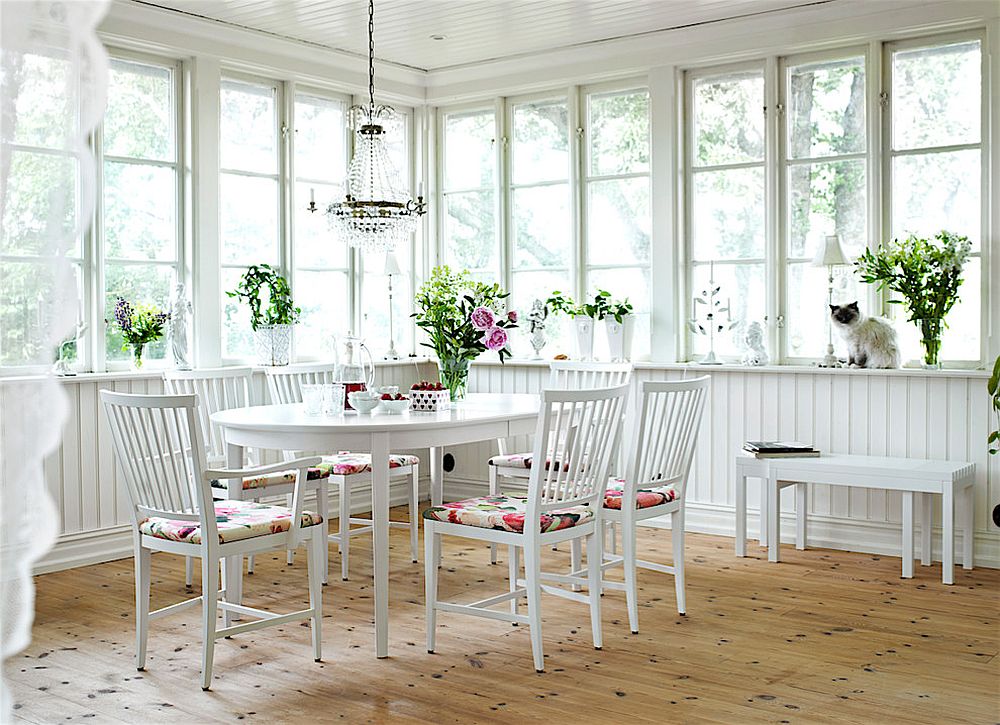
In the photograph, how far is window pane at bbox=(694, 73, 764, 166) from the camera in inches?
215

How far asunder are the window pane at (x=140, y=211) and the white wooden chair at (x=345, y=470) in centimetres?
90

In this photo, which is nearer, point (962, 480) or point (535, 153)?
point (962, 480)

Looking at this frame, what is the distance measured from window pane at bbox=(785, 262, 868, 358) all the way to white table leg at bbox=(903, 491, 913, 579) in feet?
3.11

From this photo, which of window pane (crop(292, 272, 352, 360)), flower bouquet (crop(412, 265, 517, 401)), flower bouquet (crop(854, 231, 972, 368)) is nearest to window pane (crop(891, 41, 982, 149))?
flower bouquet (crop(854, 231, 972, 368))

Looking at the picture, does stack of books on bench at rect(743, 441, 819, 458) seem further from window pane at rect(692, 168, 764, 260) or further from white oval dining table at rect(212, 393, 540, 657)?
white oval dining table at rect(212, 393, 540, 657)

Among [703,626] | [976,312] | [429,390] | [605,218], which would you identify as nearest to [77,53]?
[429,390]

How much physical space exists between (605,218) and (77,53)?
4922 millimetres

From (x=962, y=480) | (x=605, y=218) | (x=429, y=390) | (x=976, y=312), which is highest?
(x=605, y=218)

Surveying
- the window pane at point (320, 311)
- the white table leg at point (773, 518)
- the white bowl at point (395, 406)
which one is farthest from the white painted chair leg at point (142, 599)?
the white table leg at point (773, 518)

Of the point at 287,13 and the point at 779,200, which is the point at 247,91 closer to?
the point at 287,13

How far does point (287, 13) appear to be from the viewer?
521 centimetres

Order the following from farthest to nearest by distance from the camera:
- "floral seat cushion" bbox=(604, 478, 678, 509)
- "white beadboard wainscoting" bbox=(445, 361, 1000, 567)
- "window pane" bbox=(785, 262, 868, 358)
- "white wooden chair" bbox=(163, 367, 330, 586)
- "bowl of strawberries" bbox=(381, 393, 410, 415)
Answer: "window pane" bbox=(785, 262, 868, 358), "white beadboard wainscoting" bbox=(445, 361, 1000, 567), "white wooden chair" bbox=(163, 367, 330, 586), "bowl of strawberries" bbox=(381, 393, 410, 415), "floral seat cushion" bbox=(604, 478, 678, 509)

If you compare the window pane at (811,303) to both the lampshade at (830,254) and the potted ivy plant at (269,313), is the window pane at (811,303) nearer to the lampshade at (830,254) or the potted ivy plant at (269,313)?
the lampshade at (830,254)

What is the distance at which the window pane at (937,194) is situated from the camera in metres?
4.84
